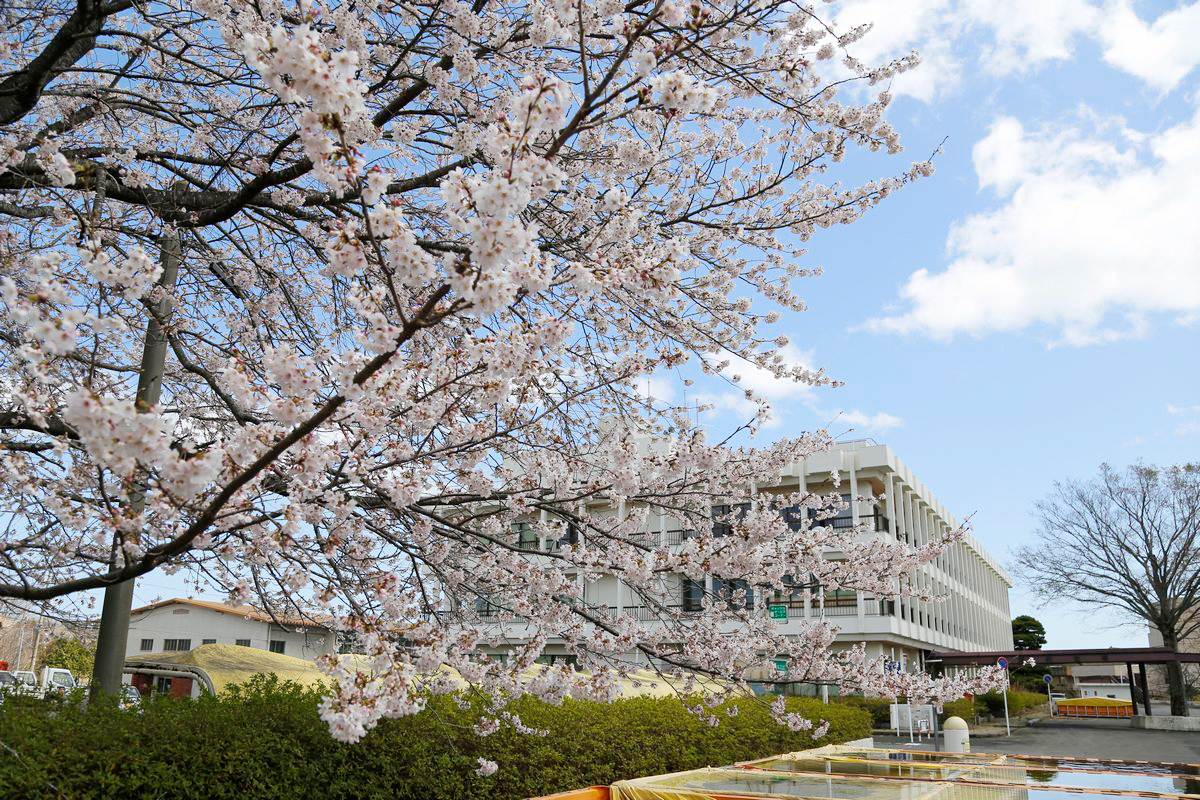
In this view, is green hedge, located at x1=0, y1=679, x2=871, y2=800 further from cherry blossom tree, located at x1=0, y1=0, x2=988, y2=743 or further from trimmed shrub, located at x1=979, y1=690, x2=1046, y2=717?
trimmed shrub, located at x1=979, y1=690, x2=1046, y2=717

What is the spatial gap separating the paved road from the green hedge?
42.0 ft

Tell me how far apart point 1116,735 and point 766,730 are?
2193cm

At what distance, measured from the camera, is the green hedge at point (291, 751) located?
4.50 metres

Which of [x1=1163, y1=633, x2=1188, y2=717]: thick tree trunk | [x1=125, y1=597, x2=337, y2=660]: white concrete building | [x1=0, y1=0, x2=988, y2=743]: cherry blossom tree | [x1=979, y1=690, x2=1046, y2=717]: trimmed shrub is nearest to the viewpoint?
[x1=0, y1=0, x2=988, y2=743]: cherry blossom tree

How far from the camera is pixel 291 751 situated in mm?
5613

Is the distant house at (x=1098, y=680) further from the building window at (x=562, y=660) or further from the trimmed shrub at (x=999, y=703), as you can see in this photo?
the building window at (x=562, y=660)

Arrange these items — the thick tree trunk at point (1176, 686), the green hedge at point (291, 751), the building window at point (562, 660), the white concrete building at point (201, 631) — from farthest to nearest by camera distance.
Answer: the thick tree trunk at point (1176, 686) → the white concrete building at point (201, 631) → the building window at point (562, 660) → the green hedge at point (291, 751)

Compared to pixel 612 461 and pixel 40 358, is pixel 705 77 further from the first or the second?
pixel 40 358

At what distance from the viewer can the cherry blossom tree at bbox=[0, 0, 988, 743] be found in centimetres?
279

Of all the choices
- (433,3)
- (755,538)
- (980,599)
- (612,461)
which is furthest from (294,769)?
(980,599)

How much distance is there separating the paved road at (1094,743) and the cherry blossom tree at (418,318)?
49.4 feet

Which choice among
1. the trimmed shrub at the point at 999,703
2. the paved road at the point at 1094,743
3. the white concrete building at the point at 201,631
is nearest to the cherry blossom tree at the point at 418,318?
the paved road at the point at 1094,743

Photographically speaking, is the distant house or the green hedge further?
the distant house

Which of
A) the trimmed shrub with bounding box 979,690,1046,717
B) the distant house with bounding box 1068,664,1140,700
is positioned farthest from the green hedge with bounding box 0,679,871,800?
the distant house with bounding box 1068,664,1140,700
